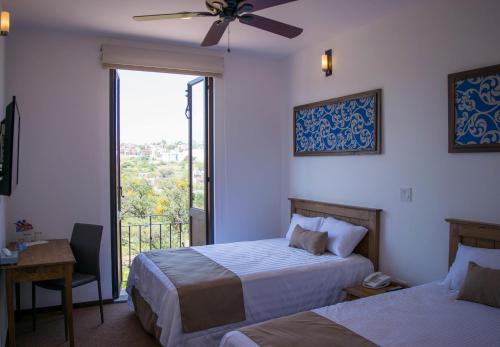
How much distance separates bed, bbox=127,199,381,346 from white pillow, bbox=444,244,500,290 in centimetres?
84

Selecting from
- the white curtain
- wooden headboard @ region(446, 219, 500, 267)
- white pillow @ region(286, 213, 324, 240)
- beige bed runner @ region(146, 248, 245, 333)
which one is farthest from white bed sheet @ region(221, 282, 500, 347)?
the white curtain

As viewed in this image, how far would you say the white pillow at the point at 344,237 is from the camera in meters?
3.51

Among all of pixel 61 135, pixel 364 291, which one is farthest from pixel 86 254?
pixel 364 291

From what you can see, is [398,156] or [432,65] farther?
[398,156]

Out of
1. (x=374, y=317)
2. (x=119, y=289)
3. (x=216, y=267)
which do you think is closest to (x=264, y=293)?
(x=216, y=267)

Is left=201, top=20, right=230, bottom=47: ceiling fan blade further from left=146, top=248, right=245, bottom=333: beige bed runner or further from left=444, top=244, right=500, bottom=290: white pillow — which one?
left=444, top=244, right=500, bottom=290: white pillow

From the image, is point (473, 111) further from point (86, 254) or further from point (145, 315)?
point (86, 254)

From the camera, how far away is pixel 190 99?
16.1 feet

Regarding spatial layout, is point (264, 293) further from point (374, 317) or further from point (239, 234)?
point (239, 234)

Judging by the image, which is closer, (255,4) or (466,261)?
(255,4)

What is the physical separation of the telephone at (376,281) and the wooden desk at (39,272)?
2269 millimetres

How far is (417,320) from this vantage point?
2.16 meters

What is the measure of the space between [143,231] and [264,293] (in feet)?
12.8

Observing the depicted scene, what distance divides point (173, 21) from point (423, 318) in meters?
3.03
